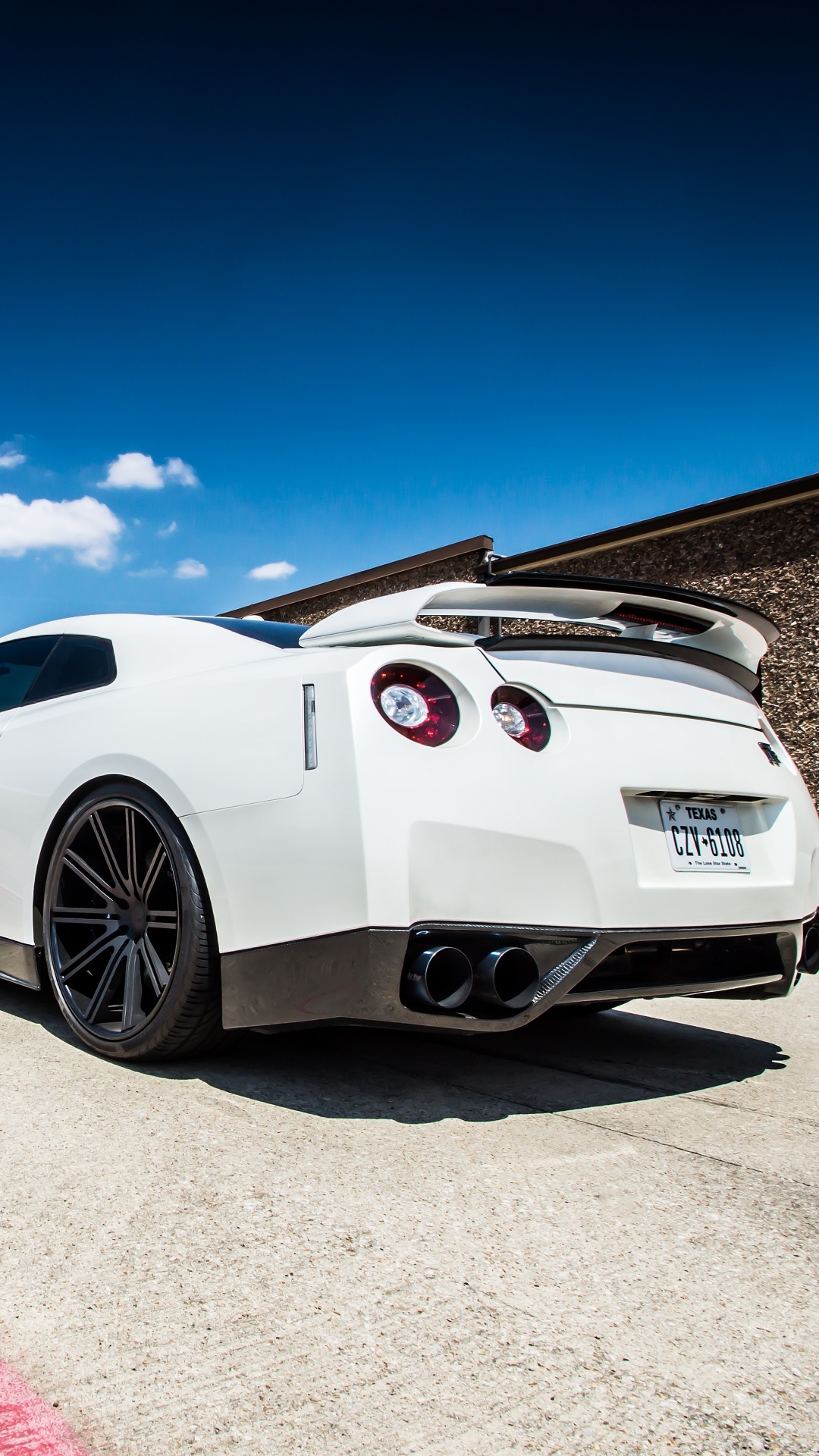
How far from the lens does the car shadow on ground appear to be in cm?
238

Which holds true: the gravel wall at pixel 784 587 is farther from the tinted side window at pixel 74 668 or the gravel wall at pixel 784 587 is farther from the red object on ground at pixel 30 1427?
the red object on ground at pixel 30 1427

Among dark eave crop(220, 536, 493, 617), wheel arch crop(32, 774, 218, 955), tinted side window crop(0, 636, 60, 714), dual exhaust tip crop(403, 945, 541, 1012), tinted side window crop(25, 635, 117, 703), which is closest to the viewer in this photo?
dual exhaust tip crop(403, 945, 541, 1012)

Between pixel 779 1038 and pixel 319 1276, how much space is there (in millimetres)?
2368

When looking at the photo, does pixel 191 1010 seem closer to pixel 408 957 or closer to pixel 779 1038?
pixel 408 957

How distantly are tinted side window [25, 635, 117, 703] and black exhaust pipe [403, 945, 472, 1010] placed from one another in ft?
5.04

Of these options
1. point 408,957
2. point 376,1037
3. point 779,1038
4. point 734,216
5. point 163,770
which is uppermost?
point 734,216

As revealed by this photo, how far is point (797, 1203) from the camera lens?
1.83m

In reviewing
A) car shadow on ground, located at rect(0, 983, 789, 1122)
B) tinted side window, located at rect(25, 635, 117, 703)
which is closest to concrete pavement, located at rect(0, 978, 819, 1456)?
car shadow on ground, located at rect(0, 983, 789, 1122)

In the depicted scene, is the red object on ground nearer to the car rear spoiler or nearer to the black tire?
the black tire

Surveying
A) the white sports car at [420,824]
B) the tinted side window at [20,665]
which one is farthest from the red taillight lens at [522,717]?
the tinted side window at [20,665]

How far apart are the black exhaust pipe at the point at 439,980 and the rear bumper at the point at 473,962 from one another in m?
0.02

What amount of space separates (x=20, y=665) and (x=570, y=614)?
2.16 metres

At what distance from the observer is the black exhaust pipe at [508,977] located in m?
2.03

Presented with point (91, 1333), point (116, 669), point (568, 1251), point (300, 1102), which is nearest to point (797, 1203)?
point (568, 1251)
